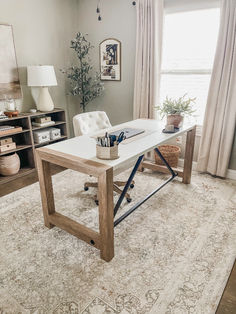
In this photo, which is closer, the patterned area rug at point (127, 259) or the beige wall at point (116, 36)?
the patterned area rug at point (127, 259)

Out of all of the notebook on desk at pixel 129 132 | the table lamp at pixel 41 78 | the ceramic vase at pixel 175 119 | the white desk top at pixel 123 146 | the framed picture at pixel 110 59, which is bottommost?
the white desk top at pixel 123 146

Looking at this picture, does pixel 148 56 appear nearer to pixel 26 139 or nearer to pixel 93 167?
pixel 26 139

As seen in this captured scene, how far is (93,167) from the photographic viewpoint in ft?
5.07

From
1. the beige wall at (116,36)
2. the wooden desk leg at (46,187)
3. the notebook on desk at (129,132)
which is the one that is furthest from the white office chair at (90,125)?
the beige wall at (116,36)

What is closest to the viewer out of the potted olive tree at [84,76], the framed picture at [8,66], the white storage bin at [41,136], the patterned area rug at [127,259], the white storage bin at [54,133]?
the patterned area rug at [127,259]

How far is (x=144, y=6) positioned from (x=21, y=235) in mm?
3159

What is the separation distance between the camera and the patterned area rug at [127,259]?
1.45 metres

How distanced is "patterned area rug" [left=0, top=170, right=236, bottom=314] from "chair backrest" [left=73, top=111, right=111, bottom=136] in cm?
77

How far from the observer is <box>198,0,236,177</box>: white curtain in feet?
8.57

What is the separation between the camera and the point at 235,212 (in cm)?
237

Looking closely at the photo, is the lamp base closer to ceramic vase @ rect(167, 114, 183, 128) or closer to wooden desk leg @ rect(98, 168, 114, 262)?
ceramic vase @ rect(167, 114, 183, 128)

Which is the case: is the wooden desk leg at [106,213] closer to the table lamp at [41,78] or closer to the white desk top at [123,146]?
the white desk top at [123,146]

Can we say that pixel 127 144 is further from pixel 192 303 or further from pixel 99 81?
pixel 99 81

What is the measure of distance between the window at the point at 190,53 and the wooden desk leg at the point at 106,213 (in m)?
1.80
